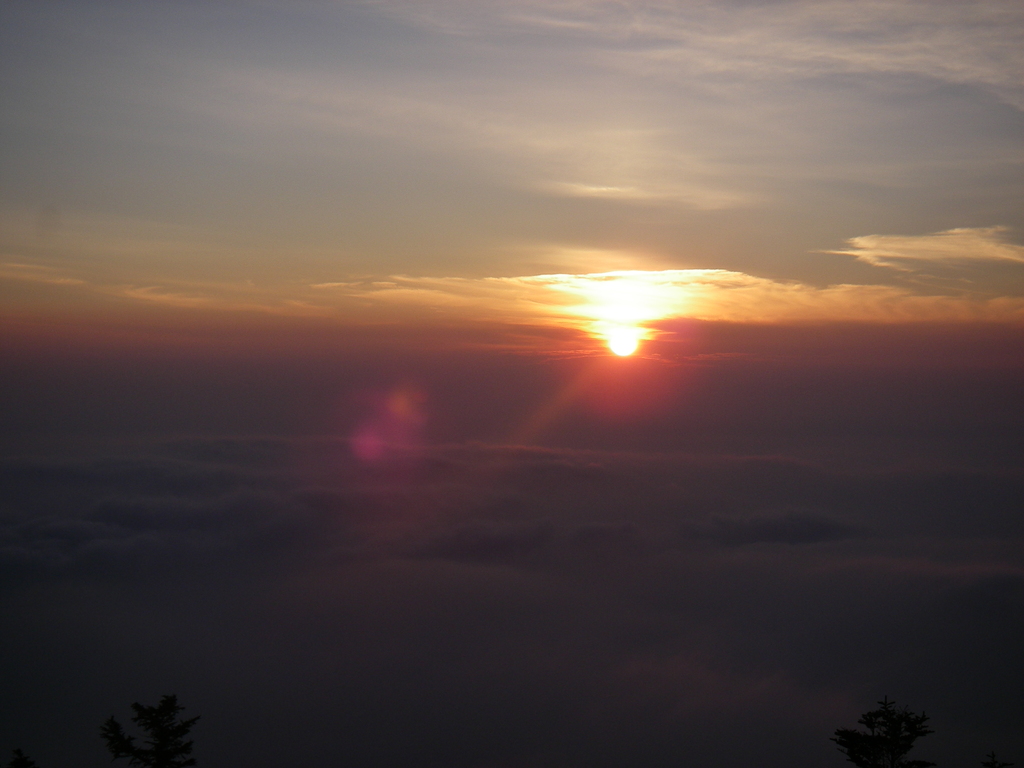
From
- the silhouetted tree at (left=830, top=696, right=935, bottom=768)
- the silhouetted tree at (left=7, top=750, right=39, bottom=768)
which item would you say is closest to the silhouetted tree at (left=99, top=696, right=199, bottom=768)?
the silhouetted tree at (left=7, top=750, right=39, bottom=768)

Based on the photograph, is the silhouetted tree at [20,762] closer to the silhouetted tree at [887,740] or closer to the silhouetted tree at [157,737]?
the silhouetted tree at [157,737]

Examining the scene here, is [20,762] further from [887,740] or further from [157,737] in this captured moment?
[887,740]

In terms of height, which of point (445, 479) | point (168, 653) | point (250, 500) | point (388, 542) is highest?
point (445, 479)

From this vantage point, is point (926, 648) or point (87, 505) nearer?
point (926, 648)

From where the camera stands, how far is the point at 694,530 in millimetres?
144500

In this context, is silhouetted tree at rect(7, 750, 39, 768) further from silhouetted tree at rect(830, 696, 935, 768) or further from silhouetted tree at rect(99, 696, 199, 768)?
silhouetted tree at rect(830, 696, 935, 768)

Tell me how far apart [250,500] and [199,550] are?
1668 centimetres

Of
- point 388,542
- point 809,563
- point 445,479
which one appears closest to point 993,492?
point 809,563

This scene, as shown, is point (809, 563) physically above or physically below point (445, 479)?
below

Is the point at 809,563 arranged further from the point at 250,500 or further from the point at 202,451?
the point at 202,451

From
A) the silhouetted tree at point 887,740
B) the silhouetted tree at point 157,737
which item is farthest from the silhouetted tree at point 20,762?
the silhouetted tree at point 887,740

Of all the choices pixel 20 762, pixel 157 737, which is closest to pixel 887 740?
pixel 157 737

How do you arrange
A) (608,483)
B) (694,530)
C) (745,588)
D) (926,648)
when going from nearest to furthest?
(926,648) < (745,588) < (694,530) < (608,483)

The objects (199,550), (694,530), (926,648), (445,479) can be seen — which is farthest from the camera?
(445,479)
